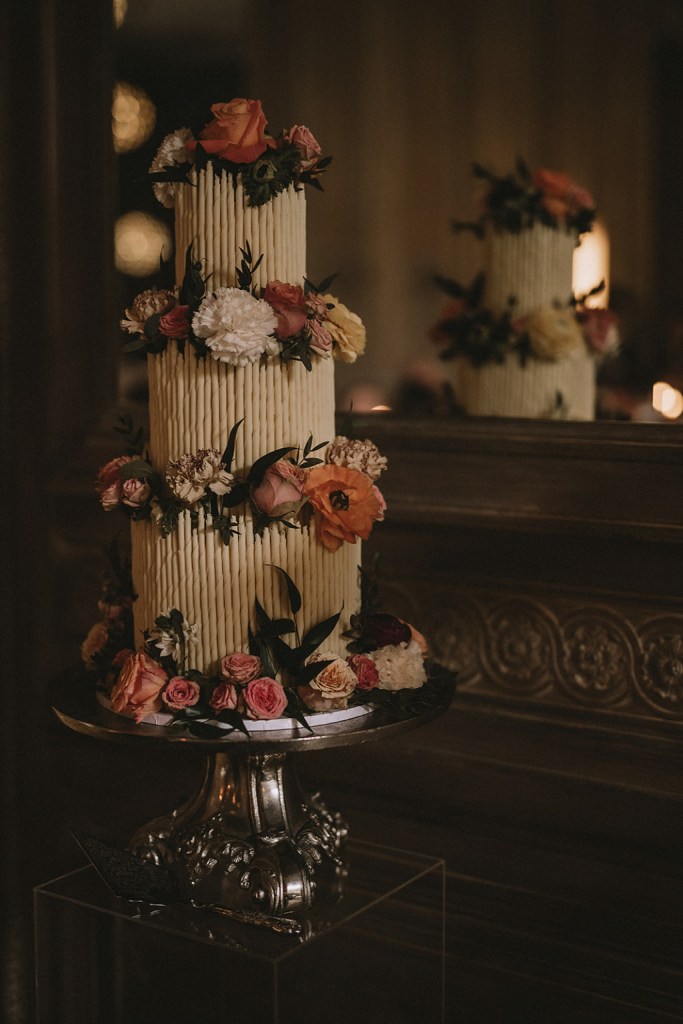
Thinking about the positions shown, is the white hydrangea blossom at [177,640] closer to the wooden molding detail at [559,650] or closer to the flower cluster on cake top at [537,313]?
the wooden molding detail at [559,650]

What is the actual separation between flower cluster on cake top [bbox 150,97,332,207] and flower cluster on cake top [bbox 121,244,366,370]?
9 centimetres

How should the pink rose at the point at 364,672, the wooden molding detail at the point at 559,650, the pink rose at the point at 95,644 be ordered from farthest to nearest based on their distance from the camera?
the wooden molding detail at the point at 559,650
the pink rose at the point at 95,644
the pink rose at the point at 364,672

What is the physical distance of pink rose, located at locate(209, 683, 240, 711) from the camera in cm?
149

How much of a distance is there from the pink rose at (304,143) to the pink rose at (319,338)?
0.22m

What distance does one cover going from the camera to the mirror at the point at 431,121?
274 cm

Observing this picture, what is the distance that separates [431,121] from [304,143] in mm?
2815

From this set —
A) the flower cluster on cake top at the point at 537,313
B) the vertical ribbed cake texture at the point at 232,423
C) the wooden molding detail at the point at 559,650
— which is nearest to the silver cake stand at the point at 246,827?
the vertical ribbed cake texture at the point at 232,423

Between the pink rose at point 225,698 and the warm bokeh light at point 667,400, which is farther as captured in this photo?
the warm bokeh light at point 667,400

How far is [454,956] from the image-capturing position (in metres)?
2.10

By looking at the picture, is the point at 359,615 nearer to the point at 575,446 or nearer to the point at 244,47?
the point at 575,446

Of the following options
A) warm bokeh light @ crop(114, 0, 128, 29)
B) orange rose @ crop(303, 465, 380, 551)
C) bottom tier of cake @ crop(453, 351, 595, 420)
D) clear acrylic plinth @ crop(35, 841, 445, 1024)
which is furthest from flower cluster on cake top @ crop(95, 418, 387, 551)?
warm bokeh light @ crop(114, 0, 128, 29)

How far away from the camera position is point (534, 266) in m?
2.21

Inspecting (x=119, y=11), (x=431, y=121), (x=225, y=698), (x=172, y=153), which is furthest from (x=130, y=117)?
(x=431, y=121)

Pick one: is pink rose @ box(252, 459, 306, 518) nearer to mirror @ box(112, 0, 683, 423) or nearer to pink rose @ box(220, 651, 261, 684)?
pink rose @ box(220, 651, 261, 684)
